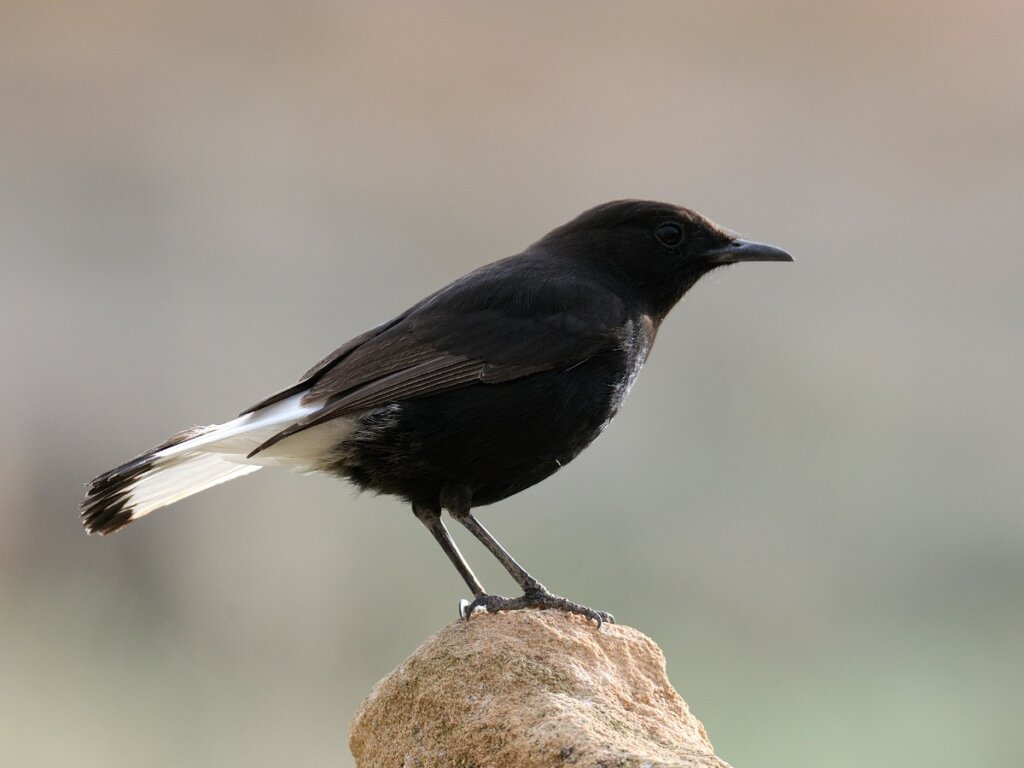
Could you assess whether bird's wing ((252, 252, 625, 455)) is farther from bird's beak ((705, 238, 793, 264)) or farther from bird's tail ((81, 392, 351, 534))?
bird's beak ((705, 238, 793, 264))

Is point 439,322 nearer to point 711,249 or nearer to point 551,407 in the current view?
point 551,407

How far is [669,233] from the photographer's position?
6922 mm

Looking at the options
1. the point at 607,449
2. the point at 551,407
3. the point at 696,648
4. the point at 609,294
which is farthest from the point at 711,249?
the point at 607,449

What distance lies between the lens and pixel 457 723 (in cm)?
503

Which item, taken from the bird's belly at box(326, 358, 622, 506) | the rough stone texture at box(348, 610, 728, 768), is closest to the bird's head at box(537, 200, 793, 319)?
the bird's belly at box(326, 358, 622, 506)

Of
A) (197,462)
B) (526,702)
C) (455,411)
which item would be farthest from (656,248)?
(526,702)

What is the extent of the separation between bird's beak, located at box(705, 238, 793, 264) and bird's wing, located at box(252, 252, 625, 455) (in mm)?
609

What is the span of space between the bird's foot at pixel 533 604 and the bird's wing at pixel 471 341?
2.88ft

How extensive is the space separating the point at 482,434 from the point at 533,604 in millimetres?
703

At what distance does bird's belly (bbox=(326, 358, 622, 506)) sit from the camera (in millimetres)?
6020

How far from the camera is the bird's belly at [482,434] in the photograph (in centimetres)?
602

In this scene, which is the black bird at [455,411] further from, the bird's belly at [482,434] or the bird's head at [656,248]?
the bird's head at [656,248]

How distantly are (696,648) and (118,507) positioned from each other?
8156mm

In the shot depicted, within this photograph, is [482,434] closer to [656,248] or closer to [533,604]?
[533,604]
